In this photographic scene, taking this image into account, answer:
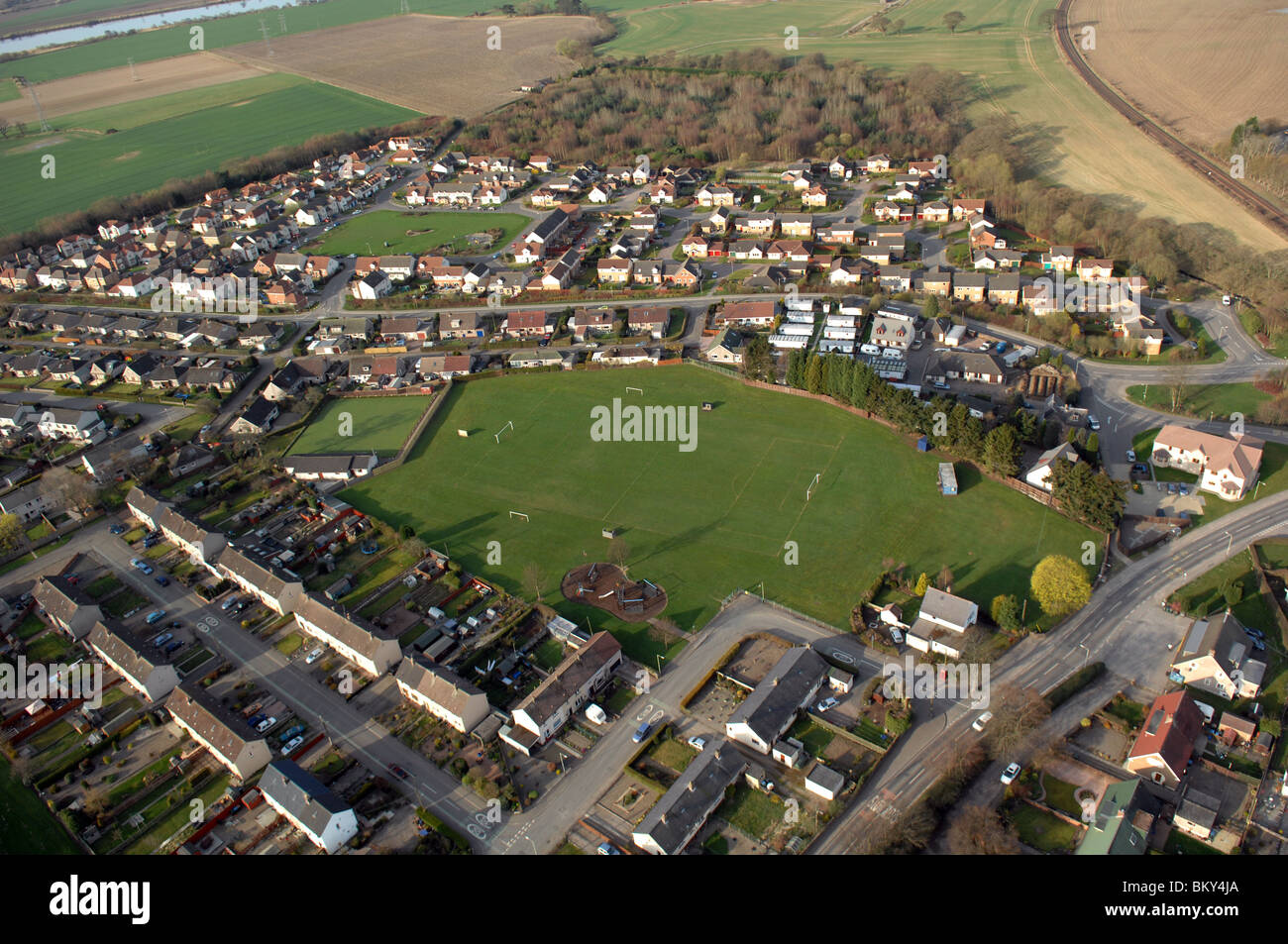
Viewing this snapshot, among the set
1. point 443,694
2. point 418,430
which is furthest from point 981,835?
point 418,430

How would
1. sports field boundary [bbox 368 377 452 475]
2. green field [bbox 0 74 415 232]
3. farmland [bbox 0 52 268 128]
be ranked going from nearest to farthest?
sports field boundary [bbox 368 377 452 475]
green field [bbox 0 74 415 232]
farmland [bbox 0 52 268 128]

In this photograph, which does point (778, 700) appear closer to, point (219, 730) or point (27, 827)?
point (219, 730)

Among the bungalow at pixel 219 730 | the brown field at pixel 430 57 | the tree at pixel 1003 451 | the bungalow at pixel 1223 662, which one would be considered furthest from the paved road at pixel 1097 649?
the brown field at pixel 430 57

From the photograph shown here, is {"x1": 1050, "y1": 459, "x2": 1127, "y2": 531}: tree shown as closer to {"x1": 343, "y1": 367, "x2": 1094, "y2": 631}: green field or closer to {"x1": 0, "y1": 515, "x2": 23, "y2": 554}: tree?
{"x1": 343, "y1": 367, "x2": 1094, "y2": 631}: green field

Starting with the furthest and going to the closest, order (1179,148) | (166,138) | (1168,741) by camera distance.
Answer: (166,138), (1179,148), (1168,741)

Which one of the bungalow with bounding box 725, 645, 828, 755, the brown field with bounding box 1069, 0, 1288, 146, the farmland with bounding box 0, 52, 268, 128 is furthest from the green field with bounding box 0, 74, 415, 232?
the brown field with bounding box 1069, 0, 1288, 146
